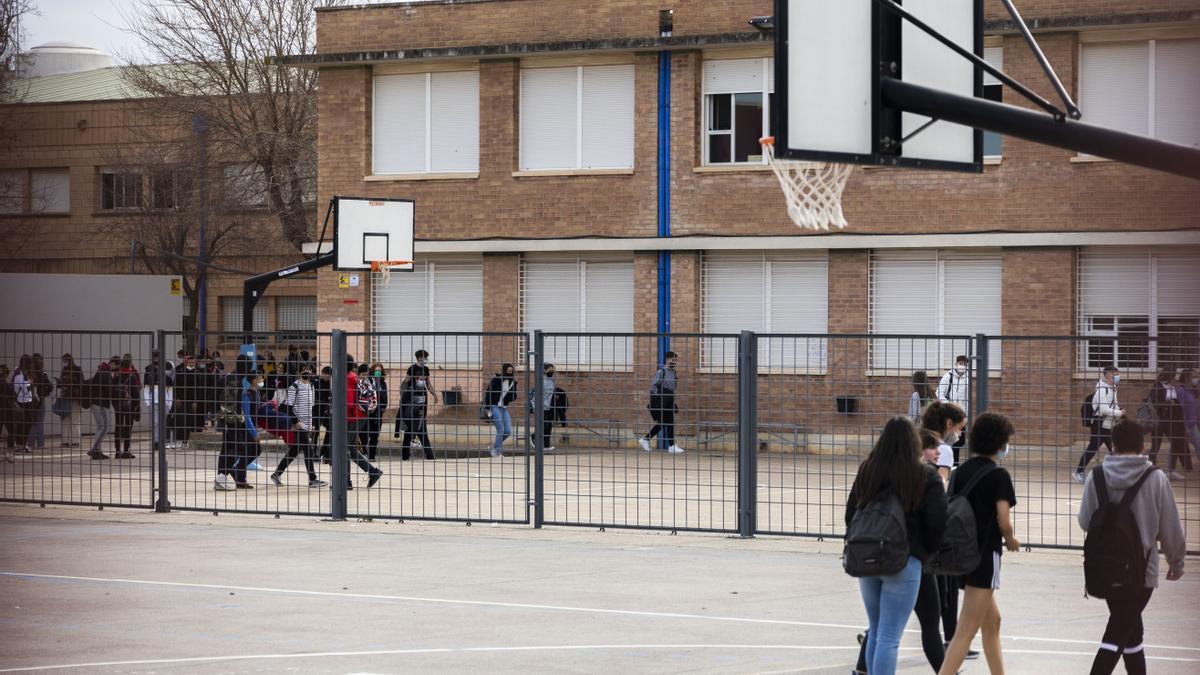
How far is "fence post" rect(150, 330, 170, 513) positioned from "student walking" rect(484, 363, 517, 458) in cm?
355

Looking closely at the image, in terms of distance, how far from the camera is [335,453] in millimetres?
16453

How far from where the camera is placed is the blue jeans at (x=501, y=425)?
16516 millimetres

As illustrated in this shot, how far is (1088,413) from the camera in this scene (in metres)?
15.1

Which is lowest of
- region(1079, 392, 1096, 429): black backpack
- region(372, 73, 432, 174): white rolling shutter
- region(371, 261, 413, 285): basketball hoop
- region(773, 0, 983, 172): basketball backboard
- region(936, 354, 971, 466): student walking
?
region(1079, 392, 1096, 429): black backpack

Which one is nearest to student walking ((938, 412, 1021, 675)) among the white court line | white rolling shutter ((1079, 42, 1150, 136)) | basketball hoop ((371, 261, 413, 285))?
the white court line

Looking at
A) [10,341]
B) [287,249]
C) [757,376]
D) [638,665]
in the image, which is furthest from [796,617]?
[287,249]

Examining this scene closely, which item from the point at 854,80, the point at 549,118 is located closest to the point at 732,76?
the point at 549,118

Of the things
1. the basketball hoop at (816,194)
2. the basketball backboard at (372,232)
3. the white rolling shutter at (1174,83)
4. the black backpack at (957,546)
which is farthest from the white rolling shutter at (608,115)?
the black backpack at (957,546)

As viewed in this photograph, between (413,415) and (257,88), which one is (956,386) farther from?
(257,88)

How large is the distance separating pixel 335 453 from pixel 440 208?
14.4m

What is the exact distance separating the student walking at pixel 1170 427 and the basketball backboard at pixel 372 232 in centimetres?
1796

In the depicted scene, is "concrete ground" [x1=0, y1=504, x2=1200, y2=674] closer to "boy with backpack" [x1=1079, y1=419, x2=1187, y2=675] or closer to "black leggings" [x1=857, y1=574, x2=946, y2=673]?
"black leggings" [x1=857, y1=574, x2=946, y2=673]

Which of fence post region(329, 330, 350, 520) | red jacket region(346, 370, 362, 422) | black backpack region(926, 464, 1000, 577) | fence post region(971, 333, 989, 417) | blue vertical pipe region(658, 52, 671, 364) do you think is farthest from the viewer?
blue vertical pipe region(658, 52, 671, 364)

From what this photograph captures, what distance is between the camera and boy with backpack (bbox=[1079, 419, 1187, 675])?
8336 mm
